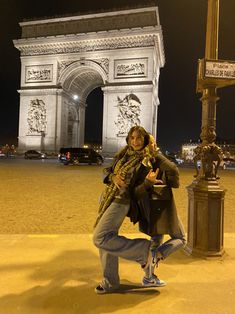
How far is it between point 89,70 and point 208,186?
111 ft

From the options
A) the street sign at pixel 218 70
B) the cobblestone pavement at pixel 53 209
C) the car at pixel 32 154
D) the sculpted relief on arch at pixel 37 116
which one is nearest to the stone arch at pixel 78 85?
the sculpted relief on arch at pixel 37 116

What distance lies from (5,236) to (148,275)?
2.61 m

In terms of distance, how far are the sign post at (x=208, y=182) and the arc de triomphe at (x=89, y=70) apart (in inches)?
1096

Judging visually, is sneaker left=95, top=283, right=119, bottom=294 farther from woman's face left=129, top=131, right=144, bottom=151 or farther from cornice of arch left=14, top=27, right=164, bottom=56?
cornice of arch left=14, top=27, right=164, bottom=56

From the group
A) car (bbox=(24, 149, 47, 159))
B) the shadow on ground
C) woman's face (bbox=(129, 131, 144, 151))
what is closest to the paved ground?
the shadow on ground

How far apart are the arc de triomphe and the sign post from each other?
27849 mm

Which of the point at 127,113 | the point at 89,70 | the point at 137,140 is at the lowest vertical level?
the point at 137,140

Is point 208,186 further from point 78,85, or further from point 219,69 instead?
point 78,85

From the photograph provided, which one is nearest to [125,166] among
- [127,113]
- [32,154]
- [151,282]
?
[151,282]

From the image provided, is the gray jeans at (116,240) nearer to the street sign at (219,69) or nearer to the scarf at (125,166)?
the scarf at (125,166)

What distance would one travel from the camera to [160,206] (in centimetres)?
310

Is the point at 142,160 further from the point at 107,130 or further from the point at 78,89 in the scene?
the point at 78,89

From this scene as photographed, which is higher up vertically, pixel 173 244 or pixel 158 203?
pixel 158 203

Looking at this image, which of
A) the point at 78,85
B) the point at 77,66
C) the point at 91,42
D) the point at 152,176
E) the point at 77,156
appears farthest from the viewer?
the point at 78,85
